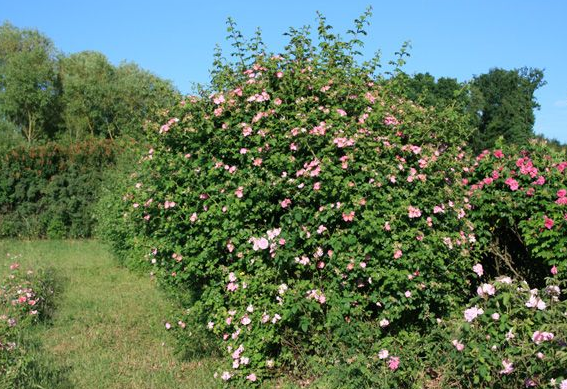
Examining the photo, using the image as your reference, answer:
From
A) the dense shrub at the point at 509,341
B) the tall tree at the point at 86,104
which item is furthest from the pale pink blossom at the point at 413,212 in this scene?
the tall tree at the point at 86,104

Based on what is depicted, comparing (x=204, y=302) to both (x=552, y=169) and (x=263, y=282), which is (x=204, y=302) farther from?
(x=552, y=169)

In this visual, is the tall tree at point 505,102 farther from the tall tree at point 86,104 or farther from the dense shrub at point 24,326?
the dense shrub at point 24,326

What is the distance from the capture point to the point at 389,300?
353cm

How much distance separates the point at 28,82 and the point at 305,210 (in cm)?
2929

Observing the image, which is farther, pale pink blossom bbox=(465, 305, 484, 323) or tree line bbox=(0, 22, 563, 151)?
tree line bbox=(0, 22, 563, 151)

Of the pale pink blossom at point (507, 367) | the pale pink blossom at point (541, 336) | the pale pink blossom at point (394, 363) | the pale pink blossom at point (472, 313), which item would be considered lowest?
the pale pink blossom at point (394, 363)

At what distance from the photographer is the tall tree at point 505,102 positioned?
91.6 ft

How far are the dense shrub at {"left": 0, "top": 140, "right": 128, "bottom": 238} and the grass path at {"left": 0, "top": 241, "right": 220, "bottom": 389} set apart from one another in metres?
5.03

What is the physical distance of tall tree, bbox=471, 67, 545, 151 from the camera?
27922 mm

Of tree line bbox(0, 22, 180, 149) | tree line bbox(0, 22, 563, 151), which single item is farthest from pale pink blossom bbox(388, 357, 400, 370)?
tree line bbox(0, 22, 180, 149)

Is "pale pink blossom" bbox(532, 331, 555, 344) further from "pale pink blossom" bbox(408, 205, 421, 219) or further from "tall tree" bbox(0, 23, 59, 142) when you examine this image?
"tall tree" bbox(0, 23, 59, 142)

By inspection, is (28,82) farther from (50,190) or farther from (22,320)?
(22,320)

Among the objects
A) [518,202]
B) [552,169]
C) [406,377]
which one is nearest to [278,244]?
[406,377]

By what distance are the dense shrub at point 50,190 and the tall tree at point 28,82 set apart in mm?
16209
